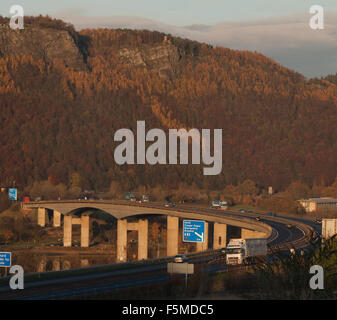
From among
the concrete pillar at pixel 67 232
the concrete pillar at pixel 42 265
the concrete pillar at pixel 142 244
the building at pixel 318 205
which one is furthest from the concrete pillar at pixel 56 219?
the building at pixel 318 205

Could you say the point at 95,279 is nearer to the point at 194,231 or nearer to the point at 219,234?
the point at 194,231

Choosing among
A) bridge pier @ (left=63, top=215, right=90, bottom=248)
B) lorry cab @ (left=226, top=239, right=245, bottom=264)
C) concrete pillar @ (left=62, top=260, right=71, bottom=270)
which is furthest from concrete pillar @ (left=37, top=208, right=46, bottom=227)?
lorry cab @ (left=226, top=239, right=245, bottom=264)

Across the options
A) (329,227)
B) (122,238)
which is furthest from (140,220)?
(329,227)

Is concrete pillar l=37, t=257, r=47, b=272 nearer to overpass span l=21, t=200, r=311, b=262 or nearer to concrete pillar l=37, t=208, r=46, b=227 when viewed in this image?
overpass span l=21, t=200, r=311, b=262
